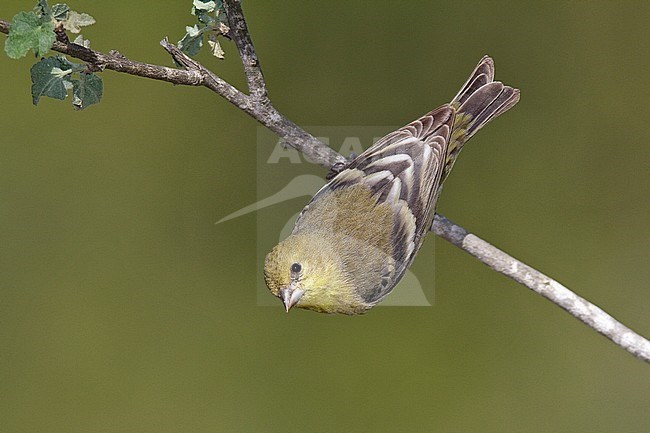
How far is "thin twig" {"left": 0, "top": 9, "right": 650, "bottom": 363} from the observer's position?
1.57 m

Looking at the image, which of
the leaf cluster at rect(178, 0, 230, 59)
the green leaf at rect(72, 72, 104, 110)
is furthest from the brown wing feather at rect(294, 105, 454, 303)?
the green leaf at rect(72, 72, 104, 110)

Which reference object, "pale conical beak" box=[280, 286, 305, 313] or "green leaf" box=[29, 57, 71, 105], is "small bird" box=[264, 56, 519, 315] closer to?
"pale conical beak" box=[280, 286, 305, 313]

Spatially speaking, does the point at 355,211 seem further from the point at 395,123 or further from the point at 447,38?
the point at 447,38

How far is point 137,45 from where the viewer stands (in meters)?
2.93

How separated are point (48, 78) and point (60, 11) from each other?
137mm

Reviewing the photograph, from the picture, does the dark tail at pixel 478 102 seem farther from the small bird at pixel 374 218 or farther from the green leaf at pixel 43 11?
the green leaf at pixel 43 11

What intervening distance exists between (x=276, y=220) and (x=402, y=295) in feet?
1.84

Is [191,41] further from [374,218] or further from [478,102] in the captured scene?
[478,102]

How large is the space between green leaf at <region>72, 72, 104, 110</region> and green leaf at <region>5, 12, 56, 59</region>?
0.14 metres

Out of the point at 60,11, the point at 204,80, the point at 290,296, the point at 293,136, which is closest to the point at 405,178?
the point at 293,136

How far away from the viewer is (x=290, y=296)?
167cm

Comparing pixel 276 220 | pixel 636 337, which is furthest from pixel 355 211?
pixel 276 220

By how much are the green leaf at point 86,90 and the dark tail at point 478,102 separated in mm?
930

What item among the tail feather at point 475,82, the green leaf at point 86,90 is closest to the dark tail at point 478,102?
the tail feather at point 475,82
